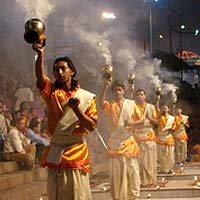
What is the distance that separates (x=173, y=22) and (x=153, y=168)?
22867 mm

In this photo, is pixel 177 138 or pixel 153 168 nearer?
pixel 153 168

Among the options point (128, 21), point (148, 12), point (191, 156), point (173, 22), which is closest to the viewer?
point (191, 156)

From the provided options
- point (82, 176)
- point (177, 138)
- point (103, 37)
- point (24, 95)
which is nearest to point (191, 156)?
point (177, 138)

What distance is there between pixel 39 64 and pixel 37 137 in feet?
19.7

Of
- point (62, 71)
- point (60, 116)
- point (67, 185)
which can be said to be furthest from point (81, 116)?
point (67, 185)

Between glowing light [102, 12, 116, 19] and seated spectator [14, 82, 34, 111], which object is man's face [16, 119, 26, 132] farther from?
glowing light [102, 12, 116, 19]

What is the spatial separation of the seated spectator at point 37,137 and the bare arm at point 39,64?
226 inches

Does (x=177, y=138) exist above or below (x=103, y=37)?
below

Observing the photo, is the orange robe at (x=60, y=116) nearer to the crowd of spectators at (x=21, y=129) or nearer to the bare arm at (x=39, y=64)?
the bare arm at (x=39, y=64)

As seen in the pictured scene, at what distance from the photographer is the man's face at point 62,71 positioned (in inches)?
203

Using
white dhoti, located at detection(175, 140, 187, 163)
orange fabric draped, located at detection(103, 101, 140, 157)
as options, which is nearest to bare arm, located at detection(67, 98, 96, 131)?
orange fabric draped, located at detection(103, 101, 140, 157)

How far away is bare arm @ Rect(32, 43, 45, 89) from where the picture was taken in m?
4.84

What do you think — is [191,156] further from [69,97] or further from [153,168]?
[69,97]

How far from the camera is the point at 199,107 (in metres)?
30.7
